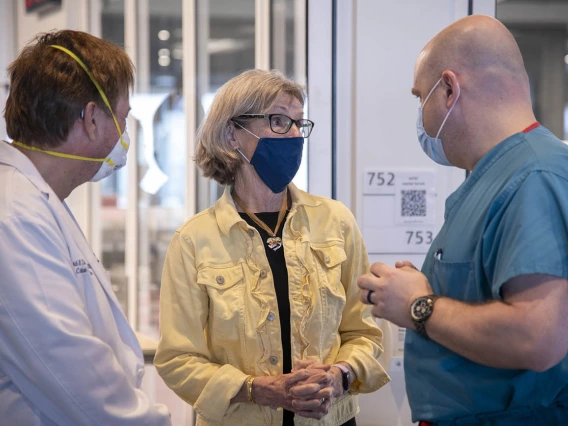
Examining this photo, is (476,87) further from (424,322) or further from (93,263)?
(93,263)

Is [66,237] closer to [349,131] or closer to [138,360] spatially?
[138,360]

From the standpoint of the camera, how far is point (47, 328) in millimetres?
1147

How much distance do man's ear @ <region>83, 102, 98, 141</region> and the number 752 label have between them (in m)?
1.16

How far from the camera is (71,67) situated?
1355mm

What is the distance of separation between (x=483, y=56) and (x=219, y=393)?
1000 millimetres

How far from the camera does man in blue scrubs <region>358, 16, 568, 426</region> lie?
106cm

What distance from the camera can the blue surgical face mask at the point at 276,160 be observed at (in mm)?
1753

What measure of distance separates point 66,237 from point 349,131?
1.29 meters

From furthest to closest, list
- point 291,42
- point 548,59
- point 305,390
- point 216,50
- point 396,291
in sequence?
point 548,59 → point 216,50 → point 291,42 → point 305,390 → point 396,291

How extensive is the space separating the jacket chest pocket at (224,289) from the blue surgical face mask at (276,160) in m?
0.27

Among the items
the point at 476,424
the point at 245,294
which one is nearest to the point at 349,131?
the point at 245,294

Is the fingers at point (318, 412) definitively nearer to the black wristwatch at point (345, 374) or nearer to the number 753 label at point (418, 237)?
the black wristwatch at point (345, 374)

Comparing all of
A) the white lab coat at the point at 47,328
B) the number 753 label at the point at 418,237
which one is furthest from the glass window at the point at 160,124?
the white lab coat at the point at 47,328


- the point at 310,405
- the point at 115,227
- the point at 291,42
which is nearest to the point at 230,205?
the point at 310,405
